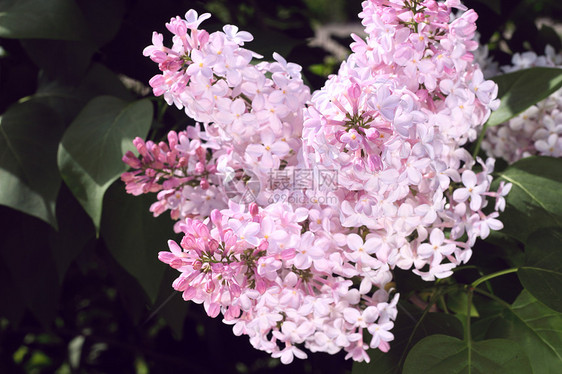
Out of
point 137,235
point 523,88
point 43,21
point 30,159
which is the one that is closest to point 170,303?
point 137,235

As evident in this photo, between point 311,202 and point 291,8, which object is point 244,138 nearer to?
point 311,202

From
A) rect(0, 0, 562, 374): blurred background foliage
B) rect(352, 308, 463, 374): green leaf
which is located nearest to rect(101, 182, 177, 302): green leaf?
rect(0, 0, 562, 374): blurred background foliage

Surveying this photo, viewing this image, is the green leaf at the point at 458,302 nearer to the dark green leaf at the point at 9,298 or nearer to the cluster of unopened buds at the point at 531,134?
the cluster of unopened buds at the point at 531,134

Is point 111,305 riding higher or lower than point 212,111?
lower

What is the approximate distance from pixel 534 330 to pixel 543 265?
63 mm

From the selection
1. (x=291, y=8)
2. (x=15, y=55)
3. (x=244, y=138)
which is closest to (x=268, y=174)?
(x=244, y=138)

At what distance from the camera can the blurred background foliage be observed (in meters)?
0.60

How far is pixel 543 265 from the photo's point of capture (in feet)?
1.66

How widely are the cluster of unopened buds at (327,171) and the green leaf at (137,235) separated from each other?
0.12m

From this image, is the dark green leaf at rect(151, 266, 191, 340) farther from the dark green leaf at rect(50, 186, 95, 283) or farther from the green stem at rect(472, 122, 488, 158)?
the green stem at rect(472, 122, 488, 158)

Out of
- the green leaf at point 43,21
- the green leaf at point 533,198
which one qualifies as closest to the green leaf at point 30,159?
the green leaf at point 43,21

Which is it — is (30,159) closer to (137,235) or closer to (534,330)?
(137,235)

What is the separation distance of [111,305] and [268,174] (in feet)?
3.10

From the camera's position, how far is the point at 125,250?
598 millimetres
